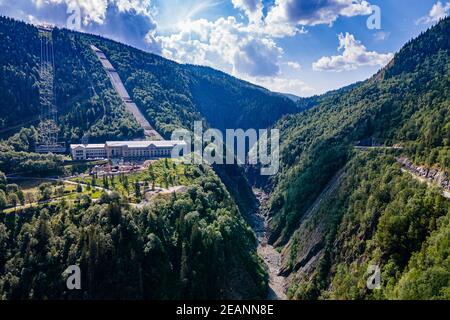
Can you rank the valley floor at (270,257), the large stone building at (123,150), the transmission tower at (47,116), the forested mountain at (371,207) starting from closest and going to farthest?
the forested mountain at (371,207) < the valley floor at (270,257) < the large stone building at (123,150) < the transmission tower at (47,116)

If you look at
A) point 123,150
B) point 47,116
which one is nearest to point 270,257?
point 123,150

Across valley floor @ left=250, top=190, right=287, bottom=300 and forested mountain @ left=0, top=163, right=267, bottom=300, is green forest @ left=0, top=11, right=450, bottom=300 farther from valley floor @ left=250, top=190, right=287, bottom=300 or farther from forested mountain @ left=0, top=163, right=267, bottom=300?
valley floor @ left=250, top=190, right=287, bottom=300

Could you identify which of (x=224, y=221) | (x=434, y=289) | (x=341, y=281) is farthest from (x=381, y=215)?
(x=224, y=221)

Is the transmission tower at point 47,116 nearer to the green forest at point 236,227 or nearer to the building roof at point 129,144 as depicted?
the green forest at point 236,227

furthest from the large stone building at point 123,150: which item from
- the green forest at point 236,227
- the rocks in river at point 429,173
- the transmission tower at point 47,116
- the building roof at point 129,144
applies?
the rocks in river at point 429,173

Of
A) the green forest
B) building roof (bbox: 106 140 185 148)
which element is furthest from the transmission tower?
building roof (bbox: 106 140 185 148)
